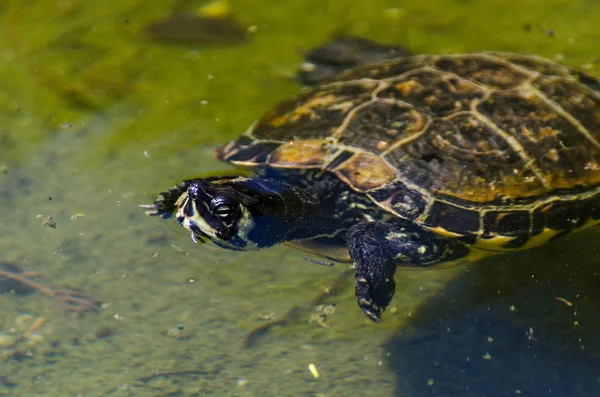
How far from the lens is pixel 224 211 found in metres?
3.32

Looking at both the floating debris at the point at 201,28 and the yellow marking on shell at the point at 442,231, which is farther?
the floating debris at the point at 201,28

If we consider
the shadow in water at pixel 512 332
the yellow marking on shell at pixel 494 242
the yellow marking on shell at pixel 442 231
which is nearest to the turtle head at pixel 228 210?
the yellow marking on shell at pixel 442 231

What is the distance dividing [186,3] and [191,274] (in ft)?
8.38

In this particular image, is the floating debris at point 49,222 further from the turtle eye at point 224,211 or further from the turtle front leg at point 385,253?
the turtle front leg at point 385,253

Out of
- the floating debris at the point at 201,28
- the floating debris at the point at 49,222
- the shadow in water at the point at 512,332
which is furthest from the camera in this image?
the floating debris at the point at 201,28

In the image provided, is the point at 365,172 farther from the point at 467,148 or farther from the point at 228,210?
the point at 228,210

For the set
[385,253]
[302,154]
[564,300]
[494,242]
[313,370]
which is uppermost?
[302,154]

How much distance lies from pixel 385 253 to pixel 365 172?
16.7 inches

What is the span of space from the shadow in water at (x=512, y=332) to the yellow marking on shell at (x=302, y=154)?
97 centimetres

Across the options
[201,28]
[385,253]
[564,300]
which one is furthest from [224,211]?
[201,28]

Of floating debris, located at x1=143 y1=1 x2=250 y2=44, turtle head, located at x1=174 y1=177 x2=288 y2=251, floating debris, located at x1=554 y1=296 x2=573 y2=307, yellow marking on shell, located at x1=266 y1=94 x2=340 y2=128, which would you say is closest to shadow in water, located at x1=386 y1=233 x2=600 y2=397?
floating debris, located at x1=554 y1=296 x2=573 y2=307

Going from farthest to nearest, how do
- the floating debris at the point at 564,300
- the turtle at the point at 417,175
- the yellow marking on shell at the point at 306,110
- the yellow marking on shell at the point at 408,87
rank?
the yellow marking on shell at the point at 306,110
the yellow marking on shell at the point at 408,87
the floating debris at the point at 564,300
the turtle at the point at 417,175

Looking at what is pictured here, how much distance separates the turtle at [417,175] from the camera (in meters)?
3.36

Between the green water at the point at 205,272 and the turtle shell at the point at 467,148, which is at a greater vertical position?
the turtle shell at the point at 467,148
